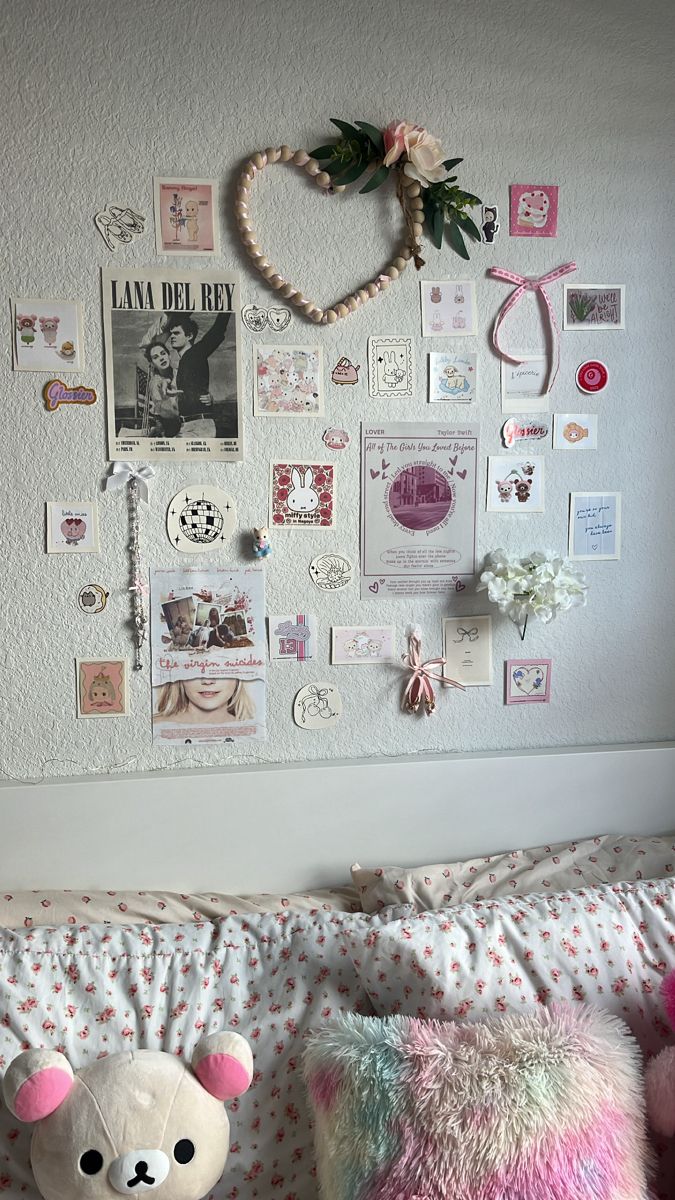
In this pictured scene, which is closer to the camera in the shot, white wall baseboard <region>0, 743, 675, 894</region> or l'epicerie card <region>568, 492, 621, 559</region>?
white wall baseboard <region>0, 743, 675, 894</region>

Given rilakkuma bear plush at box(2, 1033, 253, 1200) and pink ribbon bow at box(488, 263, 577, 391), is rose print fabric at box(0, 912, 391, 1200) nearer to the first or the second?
rilakkuma bear plush at box(2, 1033, 253, 1200)

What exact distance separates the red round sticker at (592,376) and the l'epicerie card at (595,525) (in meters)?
0.20

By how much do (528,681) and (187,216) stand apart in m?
1.04

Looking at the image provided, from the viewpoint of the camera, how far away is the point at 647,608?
174cm

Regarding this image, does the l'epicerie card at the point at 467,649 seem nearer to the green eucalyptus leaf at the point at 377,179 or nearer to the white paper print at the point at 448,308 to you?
the white paper print at the point at 448,308

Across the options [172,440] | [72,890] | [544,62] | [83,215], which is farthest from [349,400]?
[72,890]

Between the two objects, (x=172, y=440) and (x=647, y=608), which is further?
(x=647, y=608)

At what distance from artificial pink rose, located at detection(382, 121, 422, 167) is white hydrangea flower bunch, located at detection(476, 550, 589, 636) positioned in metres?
0.71

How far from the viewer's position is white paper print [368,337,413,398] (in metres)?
1.58

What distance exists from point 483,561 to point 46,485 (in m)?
0.79

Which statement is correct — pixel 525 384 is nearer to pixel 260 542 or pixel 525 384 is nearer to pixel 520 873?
pixel 260 542

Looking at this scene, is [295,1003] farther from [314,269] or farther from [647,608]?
[314,269]

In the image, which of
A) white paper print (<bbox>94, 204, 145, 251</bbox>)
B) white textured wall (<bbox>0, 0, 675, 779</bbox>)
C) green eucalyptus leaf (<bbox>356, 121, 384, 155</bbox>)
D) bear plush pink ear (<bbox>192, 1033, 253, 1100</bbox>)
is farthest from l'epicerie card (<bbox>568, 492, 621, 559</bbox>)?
bear plush pink ear (<bbox>192, 1033, 253, 1100</bbox>)

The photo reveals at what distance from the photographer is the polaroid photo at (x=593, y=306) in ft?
5.36
